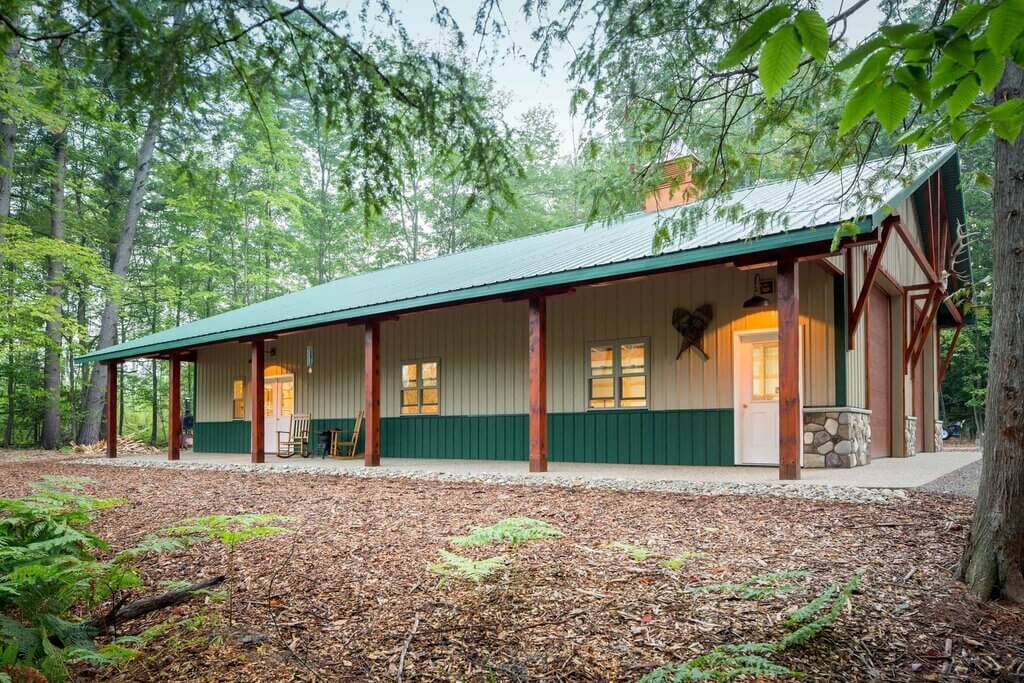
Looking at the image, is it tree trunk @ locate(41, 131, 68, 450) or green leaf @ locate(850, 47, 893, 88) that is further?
tree trunk @ locate(41, 131, 68, 450)

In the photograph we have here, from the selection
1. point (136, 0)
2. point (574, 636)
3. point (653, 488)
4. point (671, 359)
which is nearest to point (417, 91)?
point (136, 0)

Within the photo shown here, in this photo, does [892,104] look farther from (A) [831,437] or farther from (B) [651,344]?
(B) [651,344]

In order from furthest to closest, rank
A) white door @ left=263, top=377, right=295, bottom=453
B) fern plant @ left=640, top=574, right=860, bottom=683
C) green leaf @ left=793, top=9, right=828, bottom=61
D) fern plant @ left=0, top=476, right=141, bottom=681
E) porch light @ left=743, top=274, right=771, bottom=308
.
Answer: white door @ left=263, top=377, right=295, bottom=453 < porch light @ left=743, top=274, right=771, bottom=308 < fern plant @ left=0, top=476, right=141, bottom=681 < fern plant @ left=640, top=574, right=860, bottom=683 < green leaf @ left=793, top=9, right=828, bottom=61

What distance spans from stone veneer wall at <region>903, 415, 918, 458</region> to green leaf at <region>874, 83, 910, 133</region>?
11.0 metres

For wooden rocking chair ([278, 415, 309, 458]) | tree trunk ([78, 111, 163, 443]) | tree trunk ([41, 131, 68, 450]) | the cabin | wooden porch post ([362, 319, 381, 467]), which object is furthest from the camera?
tree trunk ([78, 111, 163, 443])

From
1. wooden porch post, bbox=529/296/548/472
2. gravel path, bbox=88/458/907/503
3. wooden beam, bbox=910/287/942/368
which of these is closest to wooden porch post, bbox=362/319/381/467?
gravel path, bbox=88/458/907/503

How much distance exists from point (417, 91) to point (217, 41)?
43.2 inches

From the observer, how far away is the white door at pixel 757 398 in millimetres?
8805

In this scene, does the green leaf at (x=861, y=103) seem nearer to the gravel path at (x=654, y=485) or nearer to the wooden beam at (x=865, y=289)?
the gravel path at (x=654, y=485)

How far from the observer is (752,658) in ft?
8.07

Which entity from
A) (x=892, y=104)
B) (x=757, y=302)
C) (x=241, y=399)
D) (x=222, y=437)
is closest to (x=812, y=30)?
(x=892, y=104)

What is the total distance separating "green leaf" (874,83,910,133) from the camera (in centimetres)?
170

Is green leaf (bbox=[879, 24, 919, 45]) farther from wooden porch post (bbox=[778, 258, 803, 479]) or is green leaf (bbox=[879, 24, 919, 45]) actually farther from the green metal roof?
wooden porch post (bbox=[778, 258, 803, 479])

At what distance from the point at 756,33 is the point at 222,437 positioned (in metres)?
16.4
